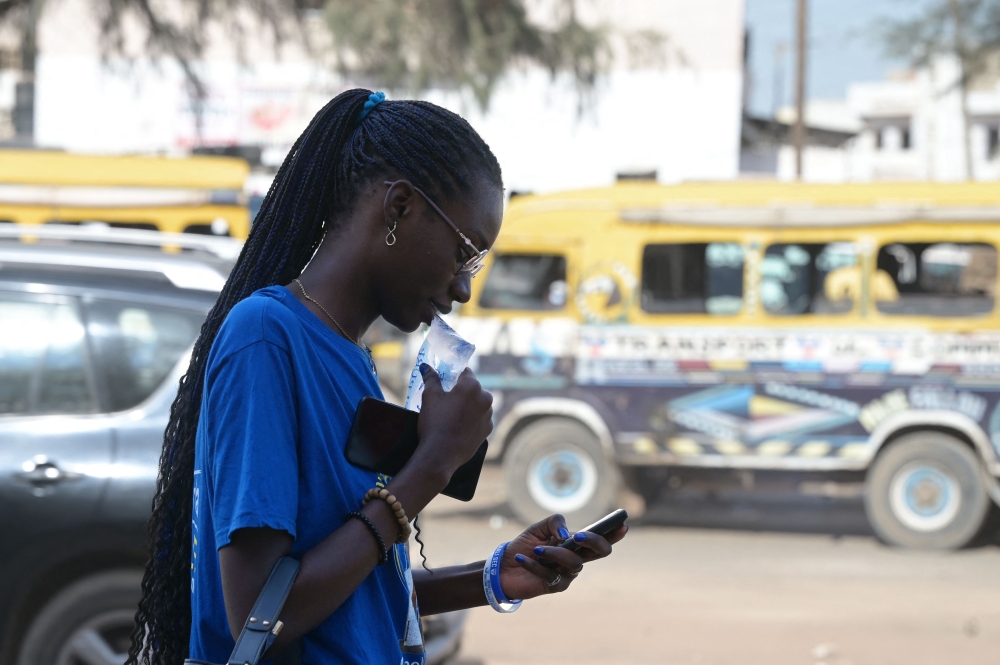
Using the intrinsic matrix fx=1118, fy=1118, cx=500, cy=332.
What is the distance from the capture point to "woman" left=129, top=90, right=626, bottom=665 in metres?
1.29

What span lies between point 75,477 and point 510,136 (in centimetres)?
1413

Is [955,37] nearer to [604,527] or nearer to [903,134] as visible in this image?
[604,527]

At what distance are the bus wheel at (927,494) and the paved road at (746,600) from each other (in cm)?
15

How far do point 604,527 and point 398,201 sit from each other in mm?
522

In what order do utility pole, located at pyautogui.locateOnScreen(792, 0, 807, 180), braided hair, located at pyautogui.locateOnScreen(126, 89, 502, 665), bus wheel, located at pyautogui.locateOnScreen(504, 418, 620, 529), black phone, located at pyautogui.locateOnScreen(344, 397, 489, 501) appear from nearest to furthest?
black phone, located at pyautogui.locateOnScreen(344, 397, 489, 501) → braided hair, located at pyautogui.locateOnScreen(126, 89, 502, 665) → bus wheel, located at pyautogui.locateOnScreen(504, 418, 620, 529) → utility pole, located at pyautogui.locateOnScreen(792, 0, 807, 180)

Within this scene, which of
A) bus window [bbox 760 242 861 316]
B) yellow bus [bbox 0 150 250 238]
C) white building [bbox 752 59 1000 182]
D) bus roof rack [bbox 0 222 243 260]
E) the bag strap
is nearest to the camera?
the bag strap

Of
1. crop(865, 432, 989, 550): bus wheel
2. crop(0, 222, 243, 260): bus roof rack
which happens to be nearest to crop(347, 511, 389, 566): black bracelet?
crop(0, 222, 243, 260): bus roof rack

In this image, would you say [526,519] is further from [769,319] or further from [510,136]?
[510,136]

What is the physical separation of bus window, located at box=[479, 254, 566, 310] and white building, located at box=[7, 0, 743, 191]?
838 centimetres

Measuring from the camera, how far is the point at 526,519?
8.68m

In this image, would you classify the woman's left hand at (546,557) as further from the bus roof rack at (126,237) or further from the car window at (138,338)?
the bus roof rack at (126,237)

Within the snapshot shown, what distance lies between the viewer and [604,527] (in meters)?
1.53

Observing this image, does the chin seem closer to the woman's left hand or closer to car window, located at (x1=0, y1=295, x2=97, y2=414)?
the woman's left hand

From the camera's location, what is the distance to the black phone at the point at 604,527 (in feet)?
4.93
